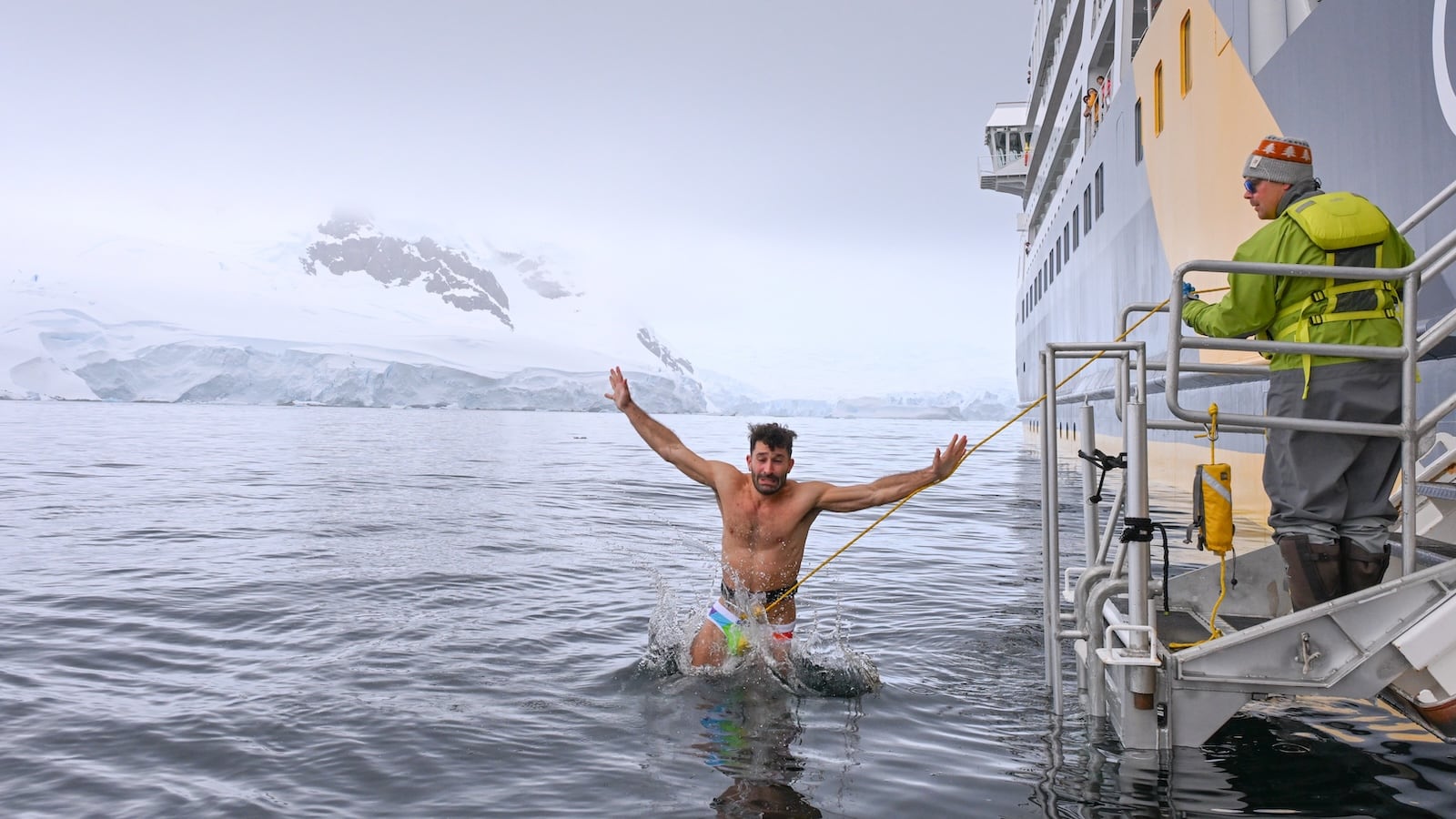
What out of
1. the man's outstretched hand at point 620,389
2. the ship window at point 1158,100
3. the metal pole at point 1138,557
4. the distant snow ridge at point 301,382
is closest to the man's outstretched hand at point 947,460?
the metal pole at point 1138,557

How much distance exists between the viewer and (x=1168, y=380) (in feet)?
12.8

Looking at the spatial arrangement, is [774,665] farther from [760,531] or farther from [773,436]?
[773,436]

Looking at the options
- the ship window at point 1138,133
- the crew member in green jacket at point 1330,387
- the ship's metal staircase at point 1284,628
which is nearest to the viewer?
the ship's metal staircase at point 1284,628

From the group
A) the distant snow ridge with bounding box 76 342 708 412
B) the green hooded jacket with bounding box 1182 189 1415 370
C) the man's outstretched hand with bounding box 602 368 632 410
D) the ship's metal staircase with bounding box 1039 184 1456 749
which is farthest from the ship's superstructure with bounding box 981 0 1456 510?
the distant snow ridge with bounding box 76 342 708 412

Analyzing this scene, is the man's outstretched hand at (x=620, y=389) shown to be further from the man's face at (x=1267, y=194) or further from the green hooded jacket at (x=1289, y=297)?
the man's face at (x=1267, y=194)

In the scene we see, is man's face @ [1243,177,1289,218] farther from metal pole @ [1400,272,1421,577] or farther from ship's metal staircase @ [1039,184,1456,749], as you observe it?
metal pole @ [1400,272,1421,577]

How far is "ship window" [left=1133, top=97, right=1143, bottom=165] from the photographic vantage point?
1647 cm

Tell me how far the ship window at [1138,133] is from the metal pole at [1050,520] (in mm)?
12988

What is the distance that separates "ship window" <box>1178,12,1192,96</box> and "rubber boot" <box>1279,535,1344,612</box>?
10637 mm

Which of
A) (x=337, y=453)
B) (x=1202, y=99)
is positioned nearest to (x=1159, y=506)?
(x=1202, y=99)

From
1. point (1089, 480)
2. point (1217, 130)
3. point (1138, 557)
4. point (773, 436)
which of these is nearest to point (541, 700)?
point (773, 436)

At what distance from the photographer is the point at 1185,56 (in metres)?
13.6

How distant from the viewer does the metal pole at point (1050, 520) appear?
474cm

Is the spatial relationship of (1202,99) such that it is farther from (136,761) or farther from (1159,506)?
(136,761)
